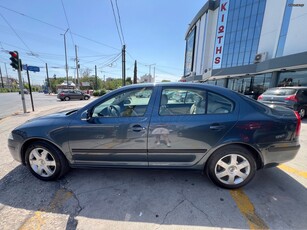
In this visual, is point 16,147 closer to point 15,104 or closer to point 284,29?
point 15,104

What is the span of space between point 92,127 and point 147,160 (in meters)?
0.98

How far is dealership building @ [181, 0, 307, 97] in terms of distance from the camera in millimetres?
12504

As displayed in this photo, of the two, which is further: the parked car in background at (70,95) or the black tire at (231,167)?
the parked car in background at (70,95)

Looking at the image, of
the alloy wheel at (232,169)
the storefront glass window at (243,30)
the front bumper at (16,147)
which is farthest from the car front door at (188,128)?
the storefront glass window at (243,30)

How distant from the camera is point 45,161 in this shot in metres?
2.51

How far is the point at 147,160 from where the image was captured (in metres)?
2.38

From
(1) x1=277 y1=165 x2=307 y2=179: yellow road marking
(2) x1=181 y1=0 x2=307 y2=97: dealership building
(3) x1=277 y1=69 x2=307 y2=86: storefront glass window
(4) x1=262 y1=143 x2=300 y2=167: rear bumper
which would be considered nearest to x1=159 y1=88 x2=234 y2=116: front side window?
(4) x1=262 y1=143 x2=300 y2=167: rear bumper

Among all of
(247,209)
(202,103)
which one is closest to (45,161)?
(202,103)

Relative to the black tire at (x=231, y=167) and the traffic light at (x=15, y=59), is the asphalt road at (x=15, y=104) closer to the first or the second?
the traffic light at (x=15, y=59)

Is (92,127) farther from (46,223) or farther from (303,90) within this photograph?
(303,90)

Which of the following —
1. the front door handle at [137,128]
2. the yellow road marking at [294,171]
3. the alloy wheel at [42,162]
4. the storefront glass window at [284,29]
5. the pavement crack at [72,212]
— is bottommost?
the pavement crack at [72,212]

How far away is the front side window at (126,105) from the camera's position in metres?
2.41

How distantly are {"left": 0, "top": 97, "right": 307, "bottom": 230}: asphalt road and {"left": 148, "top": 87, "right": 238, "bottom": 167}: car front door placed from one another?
0.48 metres

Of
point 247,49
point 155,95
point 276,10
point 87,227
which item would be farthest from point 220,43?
point 87,227
